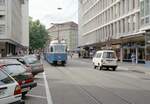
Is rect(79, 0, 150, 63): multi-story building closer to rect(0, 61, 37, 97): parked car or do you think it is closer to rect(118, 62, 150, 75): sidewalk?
rect(118, 62, 150, 75): sidewalk

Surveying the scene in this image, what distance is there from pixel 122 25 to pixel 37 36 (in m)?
70.3

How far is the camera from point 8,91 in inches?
336

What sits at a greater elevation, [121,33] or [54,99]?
[121,33]

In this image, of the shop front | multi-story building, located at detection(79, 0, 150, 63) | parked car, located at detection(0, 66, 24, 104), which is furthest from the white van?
parked car, located at detection(0, 66, 24, 104)

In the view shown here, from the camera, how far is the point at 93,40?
321 feet

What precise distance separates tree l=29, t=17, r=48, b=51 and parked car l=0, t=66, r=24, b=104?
117 m

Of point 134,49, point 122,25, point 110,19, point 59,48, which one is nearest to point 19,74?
point 59,48

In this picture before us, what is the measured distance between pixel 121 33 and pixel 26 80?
5242 cm

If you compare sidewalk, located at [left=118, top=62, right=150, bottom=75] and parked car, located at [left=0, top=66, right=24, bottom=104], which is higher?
parked car, located at [left=0, top=66, right=24, bottom=104]

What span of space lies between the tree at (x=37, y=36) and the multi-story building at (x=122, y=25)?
3262 centimetres

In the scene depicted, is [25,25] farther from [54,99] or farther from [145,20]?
[54,99]

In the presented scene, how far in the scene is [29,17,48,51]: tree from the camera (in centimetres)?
12775

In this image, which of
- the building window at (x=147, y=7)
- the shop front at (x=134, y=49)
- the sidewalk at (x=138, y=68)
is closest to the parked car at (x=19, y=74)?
the sidewalk at (x=138, y=68)

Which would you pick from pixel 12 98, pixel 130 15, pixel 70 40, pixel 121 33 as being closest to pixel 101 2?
pixel 121 33
